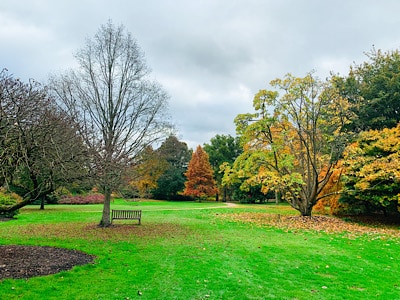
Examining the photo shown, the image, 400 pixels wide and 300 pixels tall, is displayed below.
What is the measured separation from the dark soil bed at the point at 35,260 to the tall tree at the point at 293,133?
12.3 metres

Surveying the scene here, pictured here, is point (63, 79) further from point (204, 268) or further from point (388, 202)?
point (388, 202)

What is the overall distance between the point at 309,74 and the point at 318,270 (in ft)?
46.8

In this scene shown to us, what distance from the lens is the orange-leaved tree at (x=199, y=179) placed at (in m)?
49.1

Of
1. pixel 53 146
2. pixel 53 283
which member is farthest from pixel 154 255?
pixel 53 146

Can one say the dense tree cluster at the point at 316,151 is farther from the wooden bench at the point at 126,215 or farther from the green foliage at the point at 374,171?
the wooden bench at the point at 126,215

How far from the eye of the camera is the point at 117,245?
35.4 ft

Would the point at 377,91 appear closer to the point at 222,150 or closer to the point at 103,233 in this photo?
the point at 103,233

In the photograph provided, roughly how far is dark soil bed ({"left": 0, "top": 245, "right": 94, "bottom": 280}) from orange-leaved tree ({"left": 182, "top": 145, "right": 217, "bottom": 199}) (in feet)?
130

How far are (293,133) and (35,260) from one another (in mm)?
17333

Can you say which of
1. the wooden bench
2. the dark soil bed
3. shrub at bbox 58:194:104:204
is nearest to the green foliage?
the wooden bench

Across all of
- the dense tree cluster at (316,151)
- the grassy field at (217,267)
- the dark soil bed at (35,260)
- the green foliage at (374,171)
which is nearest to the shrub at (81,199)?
the dense tree cluster at (316,151)

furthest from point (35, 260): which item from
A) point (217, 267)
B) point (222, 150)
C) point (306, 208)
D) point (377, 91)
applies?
point (222, 150)

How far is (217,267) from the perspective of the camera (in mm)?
8008

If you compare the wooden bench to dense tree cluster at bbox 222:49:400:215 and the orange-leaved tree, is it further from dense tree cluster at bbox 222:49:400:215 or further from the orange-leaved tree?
the orange-leaved tree
